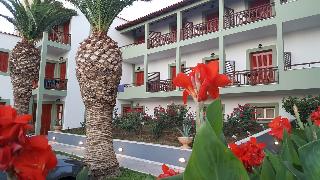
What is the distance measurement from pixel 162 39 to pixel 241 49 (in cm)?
591

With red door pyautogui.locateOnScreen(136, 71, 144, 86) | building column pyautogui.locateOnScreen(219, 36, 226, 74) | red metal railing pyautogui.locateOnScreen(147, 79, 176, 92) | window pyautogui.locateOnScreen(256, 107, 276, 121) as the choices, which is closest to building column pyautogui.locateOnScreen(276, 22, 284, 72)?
window pyautogui.locateOnScreen(256, 107, 276, 121)

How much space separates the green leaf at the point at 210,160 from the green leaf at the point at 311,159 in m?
0.23

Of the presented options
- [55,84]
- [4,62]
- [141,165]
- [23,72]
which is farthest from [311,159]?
[4,62]

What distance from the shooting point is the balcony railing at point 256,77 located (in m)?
15.5

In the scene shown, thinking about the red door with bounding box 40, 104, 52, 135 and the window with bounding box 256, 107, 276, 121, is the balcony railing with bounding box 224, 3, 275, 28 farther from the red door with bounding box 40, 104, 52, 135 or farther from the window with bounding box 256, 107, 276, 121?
the red door with bounding box 40, 104, 52, 135

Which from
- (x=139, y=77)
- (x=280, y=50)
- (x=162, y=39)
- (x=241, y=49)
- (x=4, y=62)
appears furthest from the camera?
(x=139, y=77)

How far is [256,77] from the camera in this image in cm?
1636

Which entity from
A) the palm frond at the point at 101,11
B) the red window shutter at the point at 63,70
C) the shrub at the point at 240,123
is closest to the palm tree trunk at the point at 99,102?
the palm frond at the point at 101,11

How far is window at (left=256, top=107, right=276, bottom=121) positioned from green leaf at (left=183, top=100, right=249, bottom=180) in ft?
54.6

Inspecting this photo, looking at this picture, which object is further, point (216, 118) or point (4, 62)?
point (4, 62)

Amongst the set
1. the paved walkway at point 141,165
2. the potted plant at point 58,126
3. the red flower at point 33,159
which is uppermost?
the red flower at point 33,159

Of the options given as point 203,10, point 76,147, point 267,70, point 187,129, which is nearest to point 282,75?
point 267,70

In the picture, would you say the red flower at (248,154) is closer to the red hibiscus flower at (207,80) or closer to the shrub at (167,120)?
the red hibiscus flower at (207,80)

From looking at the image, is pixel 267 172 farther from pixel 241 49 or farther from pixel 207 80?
pixel 241 49
